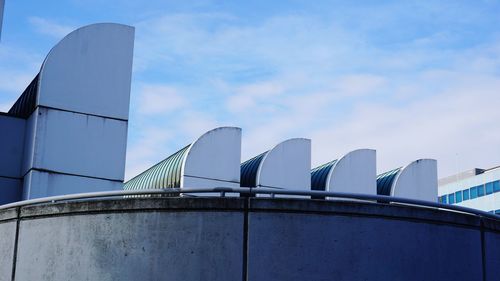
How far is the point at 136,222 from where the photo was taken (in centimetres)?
950

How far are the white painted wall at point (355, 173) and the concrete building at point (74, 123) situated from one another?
9065 mm

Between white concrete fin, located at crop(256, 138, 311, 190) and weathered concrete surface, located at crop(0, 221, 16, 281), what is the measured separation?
13.2m

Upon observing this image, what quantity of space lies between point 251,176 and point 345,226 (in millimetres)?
15357

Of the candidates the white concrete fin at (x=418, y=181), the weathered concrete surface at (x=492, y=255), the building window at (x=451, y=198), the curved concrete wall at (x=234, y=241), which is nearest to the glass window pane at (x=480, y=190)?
the building window at (x=451, y=198)

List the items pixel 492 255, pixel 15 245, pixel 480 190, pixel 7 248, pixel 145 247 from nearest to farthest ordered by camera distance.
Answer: pixel 145 247 → pixel 15 245 → pixel 7 248 → pixel 492 255 → pixel 480 190

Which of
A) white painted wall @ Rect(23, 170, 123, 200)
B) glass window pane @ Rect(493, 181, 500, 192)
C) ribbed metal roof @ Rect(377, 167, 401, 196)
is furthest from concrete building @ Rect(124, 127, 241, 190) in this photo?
glass window pane @ Rect(493, 181, 500, 192)

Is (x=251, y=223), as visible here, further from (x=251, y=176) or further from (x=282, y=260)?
(x=251, y=176)

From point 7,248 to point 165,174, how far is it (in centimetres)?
1324

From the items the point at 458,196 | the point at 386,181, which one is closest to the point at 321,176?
the point at 386,181

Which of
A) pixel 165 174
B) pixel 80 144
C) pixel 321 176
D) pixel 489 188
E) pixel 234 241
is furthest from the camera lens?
pixel 489 188

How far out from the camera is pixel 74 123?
60.7 ft

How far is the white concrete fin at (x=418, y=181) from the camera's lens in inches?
1099

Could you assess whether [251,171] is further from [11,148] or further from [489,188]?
[489,188]

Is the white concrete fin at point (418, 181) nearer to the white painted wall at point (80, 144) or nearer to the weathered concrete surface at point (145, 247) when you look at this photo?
the white painted wall at point (80, 144)
